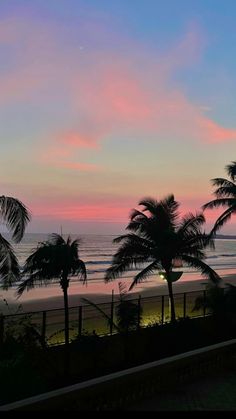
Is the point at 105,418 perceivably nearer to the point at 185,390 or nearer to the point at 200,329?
the point at 185,390

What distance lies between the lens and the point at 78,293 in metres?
44.2

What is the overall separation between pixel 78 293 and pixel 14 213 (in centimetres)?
3238

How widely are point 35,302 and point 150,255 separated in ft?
58.0

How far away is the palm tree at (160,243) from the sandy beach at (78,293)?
10.9 m

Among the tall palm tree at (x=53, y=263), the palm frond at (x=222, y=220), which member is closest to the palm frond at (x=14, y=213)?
the tall palm tree at (x=53, y=263)

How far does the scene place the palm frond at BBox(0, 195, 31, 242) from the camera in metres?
12.6

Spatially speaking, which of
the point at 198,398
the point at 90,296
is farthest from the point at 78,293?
the point at 198,398

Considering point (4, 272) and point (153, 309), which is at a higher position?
point (4, 272)

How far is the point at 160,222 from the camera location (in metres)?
23.2

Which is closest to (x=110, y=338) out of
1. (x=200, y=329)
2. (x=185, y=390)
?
(x=200, y=329)

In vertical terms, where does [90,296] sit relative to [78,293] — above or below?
below

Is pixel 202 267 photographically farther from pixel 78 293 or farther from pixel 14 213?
pixel 78 293

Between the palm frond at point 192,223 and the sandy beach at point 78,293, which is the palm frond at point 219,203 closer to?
the palm frond at point 192,223

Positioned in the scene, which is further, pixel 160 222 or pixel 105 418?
pixel 160 222
